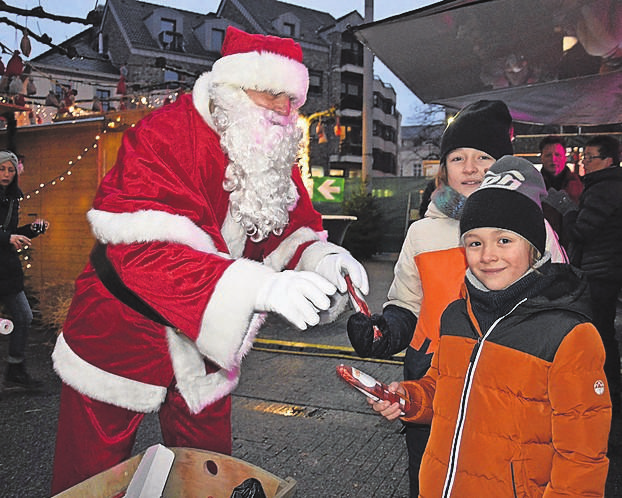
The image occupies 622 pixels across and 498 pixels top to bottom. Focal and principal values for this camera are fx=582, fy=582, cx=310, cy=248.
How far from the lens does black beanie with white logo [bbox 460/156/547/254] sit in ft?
6.36

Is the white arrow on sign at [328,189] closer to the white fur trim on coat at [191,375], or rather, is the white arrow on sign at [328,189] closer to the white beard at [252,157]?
the white beard at [252,157]

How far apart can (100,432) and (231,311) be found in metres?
0.85

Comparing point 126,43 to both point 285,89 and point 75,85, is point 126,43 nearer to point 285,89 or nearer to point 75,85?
point 75,85

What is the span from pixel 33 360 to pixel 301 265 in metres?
4.56

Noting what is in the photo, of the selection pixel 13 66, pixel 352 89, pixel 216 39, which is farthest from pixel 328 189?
pixel 352 89

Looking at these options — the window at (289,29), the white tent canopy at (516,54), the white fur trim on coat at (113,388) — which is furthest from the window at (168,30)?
the white fur trim on coat at (113,388)

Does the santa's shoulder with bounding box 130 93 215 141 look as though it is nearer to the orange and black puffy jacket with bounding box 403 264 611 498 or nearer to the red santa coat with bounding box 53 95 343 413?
the red santa coat with bounding box 53 95 343 413

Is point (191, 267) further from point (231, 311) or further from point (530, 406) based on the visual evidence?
point (530, 406)

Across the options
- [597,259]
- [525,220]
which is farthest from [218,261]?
[597,259]

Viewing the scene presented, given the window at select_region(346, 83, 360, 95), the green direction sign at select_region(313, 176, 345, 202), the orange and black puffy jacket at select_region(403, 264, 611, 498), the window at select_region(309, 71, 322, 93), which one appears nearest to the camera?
the orange and black puffy jacket at select_region(403, 264, 611, 498)

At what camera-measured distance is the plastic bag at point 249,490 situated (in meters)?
1.94

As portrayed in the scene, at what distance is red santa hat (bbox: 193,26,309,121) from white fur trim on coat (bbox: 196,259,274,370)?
883 mm

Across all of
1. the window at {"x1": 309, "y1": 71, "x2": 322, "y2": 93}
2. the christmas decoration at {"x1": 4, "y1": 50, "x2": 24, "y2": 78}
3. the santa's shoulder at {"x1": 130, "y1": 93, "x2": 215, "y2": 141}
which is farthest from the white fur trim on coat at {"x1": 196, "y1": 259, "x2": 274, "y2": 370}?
the window at {"x1": 309, "y1": 71, "x2": 322, "y2": 93}

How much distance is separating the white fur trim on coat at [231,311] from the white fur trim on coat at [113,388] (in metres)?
0.45
